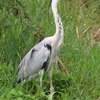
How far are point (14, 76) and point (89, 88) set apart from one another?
1126mm

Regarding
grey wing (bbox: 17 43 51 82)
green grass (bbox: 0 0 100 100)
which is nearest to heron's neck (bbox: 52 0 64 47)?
grey wing (bbox: 17 43 51 82)

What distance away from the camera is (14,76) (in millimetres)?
4602

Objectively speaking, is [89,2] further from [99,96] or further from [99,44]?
[99,96]

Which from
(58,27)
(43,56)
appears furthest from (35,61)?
(58,27)

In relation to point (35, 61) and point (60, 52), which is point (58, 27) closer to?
point (35, 61)

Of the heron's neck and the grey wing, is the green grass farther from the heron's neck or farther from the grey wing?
the heron's neck

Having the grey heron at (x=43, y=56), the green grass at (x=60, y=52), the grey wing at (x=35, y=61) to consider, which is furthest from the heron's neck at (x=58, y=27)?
the green grass at (x=60, y=52)

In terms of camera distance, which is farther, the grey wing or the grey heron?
the grey wing

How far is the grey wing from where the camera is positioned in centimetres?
460

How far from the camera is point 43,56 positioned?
15.2 ft

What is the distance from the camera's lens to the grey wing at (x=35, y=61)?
15.1ft

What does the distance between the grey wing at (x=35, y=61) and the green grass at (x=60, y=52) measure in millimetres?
131

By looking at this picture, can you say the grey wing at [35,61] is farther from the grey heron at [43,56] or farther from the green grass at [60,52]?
the green grass at [60,52]

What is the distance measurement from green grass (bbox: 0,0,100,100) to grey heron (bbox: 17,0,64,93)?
12 cm
